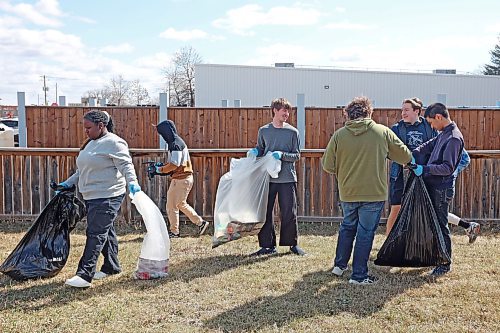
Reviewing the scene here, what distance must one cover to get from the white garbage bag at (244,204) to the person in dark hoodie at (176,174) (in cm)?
91

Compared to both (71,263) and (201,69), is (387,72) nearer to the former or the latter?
(201,69)

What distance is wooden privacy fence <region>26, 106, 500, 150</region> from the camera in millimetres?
10977

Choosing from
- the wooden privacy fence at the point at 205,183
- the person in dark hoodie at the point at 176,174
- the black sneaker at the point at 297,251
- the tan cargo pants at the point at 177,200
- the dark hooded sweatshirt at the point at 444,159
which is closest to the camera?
the dark hooded sweatshirt at the point at 444,159

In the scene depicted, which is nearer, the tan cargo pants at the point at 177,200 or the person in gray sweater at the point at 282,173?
the person in gray sweater at the point at 282,173

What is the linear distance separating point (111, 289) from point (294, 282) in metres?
1.52

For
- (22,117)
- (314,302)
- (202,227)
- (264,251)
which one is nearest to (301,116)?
(202,227)

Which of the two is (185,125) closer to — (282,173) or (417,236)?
(282,173)

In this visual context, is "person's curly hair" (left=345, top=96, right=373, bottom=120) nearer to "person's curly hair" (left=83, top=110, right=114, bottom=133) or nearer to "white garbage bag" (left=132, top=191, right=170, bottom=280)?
"white garbage bag" (left=132, top=191, right=170, bottom=280)

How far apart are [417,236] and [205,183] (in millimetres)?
3133

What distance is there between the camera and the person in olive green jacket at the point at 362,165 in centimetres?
430

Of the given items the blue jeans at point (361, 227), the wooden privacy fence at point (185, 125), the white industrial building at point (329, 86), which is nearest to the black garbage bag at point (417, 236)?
the blue jeans at point (361, 227)

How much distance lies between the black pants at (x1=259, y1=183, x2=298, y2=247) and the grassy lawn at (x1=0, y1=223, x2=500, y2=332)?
0.64 feet

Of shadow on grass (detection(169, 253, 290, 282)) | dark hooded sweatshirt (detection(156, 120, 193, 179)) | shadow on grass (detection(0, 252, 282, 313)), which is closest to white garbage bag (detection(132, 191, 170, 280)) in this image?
shadow on grass (detection(0, 252, 282, 313))

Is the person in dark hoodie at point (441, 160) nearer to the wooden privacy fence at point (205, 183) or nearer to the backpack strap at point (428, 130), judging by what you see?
the backpack strap at point (428, 130)
